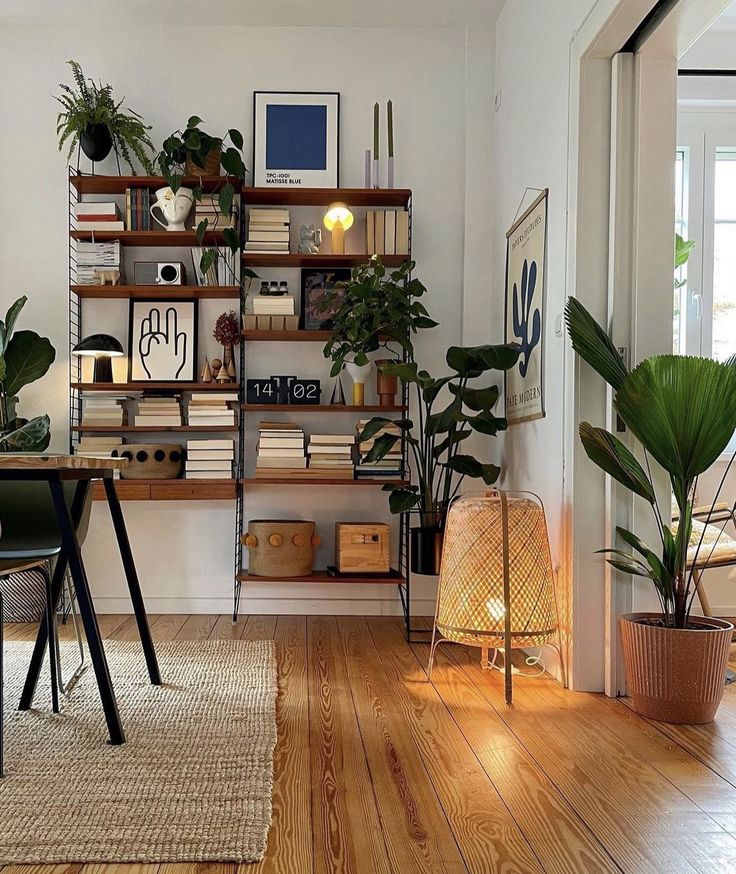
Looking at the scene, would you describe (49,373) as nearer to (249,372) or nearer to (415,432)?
(249,372)

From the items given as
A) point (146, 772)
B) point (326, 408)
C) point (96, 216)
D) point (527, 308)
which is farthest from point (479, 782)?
point (96, 216)

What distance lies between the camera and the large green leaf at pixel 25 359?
14.4ft

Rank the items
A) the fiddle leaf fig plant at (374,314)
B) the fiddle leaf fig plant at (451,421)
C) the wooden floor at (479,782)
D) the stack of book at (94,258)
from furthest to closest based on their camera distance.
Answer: the stack of book at (94,258)
the fiddle leaf fig plant at (374,314)
the fiddle leaf fig plant at (451,421)
the wooden floor at (479,782)

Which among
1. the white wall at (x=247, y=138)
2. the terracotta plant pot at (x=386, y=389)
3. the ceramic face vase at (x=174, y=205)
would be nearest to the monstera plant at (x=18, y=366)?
the white wall at (x=247, y=138)

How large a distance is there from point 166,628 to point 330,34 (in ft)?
10.3

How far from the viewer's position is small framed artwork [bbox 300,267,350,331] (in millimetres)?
4621

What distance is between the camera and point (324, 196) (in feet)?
15.1

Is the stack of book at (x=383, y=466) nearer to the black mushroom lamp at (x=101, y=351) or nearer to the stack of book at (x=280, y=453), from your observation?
the stack of book at (x=280, y=453)

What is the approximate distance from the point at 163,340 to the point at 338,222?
1089 mm

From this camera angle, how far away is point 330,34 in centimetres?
479

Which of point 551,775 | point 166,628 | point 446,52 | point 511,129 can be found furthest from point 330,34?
point 551,775

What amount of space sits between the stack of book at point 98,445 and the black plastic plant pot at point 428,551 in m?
1.57

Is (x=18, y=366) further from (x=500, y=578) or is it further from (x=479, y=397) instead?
(x=500, y=578)

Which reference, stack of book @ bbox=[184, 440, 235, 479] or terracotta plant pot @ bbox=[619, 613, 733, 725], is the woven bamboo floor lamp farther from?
stack of book @ bbox=[184, 440, 235, 479]
